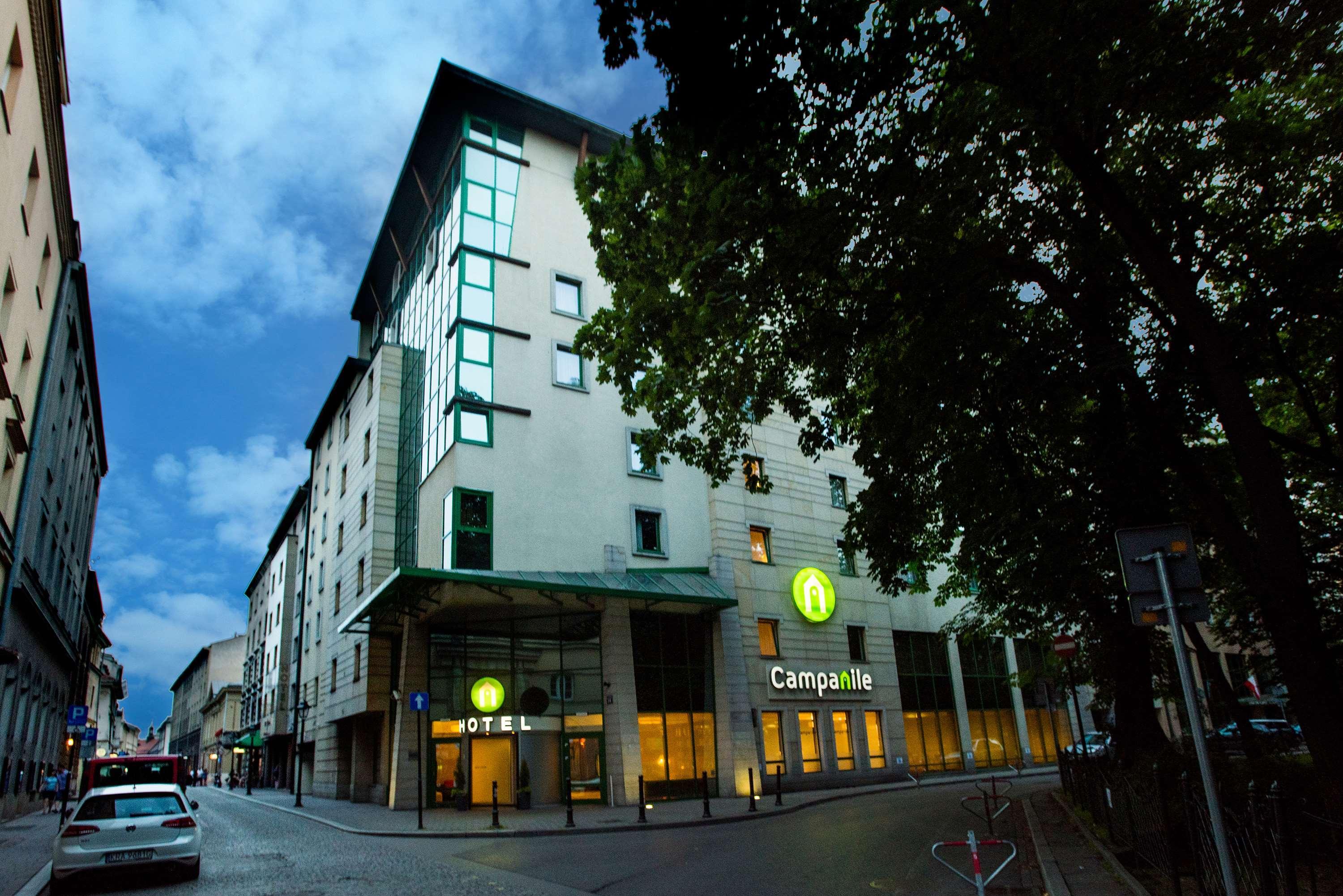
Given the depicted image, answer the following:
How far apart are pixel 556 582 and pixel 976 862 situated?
17.2m

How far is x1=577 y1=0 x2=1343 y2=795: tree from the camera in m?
8.10

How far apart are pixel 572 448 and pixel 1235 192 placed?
19426 mm

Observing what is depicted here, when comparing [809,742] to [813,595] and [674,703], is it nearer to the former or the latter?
[813,595]

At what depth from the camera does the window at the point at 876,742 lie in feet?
101

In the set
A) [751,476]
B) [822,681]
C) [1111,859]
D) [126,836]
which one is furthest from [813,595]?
[126,836]

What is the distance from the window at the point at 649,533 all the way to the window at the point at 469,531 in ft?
16.4

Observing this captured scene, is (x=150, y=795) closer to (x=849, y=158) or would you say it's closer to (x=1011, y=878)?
(x=1011, y=878)

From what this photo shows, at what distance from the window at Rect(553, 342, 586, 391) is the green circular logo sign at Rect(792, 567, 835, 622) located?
1064cm

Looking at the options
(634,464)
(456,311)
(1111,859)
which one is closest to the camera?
(1111,859)

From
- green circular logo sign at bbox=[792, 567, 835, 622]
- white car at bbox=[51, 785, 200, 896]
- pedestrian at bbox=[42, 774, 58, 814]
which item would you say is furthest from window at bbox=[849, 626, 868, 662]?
pedestrian at bbox=[42, 774, 58, 814]

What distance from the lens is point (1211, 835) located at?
655 cm

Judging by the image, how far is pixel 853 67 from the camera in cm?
891

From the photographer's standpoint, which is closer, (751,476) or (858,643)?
(751,476)

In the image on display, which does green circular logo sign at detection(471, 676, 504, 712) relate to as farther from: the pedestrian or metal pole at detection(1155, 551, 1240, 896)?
metal pole at detection(1155, 551, 1240, 896)
